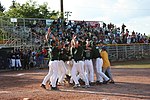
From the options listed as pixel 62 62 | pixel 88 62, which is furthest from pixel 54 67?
pixel 88 62

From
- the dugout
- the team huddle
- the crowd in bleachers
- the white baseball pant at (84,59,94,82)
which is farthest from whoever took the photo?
the crowd in bleachers

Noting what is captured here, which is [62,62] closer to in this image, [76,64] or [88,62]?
[76,64]

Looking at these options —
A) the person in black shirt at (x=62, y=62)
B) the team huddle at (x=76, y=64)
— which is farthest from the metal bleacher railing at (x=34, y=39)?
the person in black shirt at (x=62, y=62)

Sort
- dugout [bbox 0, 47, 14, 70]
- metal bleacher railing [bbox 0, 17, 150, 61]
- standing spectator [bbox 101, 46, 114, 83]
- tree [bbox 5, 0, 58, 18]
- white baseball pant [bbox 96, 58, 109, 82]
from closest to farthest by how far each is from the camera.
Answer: white baseball pant [bbox 96, 58, 109, 82]
standing spectator [bbox 101, 46, 114, 83]
dugout [bbox 0, 47, 14, 70]
metal bleacher railing [bbox 0, 17, 150, 61]
tree [bbox 5, 0, 58, 18]

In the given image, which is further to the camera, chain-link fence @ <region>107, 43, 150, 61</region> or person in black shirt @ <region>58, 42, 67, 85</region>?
chain-link fence @ <region>107, 43, 150, 61</region>

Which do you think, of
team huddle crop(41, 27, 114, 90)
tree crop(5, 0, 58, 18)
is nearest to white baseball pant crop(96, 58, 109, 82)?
team huddle crop(41, 27, 114, 90)

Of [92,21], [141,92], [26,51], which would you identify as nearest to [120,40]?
[92,21]

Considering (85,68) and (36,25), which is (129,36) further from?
(85,68)

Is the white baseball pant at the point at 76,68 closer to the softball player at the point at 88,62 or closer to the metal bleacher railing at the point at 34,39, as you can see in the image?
the softball player at the point at 88,62

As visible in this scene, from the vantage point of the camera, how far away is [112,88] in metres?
13.8

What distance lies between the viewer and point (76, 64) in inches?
559

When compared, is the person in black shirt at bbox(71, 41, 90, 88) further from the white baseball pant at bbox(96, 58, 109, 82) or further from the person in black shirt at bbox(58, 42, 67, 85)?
the white baseball pant at bbox(96, 58, 109, 82)

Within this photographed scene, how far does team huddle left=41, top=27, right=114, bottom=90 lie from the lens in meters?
13.9

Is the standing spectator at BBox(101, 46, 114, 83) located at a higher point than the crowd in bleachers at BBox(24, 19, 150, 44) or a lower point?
lower
